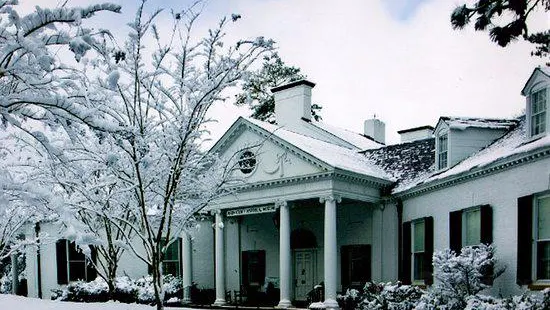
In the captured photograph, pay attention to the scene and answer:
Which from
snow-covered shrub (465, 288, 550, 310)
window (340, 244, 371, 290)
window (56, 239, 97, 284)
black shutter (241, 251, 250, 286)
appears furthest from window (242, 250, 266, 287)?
snow-covered shrub (465, 288, 550, 310)

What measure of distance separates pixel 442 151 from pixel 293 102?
1201 cm

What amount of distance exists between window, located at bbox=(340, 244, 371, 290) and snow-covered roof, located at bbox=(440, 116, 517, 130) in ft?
18.1

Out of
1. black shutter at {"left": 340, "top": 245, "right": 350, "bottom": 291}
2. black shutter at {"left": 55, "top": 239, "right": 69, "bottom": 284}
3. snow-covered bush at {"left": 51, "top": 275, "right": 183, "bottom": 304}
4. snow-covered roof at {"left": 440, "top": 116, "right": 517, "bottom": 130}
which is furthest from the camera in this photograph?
black shutter at {"left": 55, "top": 239, "right": 69, "bottom": 284}

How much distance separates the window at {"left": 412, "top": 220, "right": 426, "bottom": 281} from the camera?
1723cm

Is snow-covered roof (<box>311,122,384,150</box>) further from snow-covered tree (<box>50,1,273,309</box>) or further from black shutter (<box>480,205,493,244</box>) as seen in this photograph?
snow-covered tree (<box>50,1,273,309</box>)

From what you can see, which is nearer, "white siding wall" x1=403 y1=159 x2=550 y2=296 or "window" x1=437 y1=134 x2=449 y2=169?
"white siding wall" x1=403 y1=159 x2=550 y2=296

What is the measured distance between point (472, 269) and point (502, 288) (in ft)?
3.45

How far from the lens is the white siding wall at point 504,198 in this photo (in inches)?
488

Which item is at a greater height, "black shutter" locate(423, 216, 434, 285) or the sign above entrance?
the sign above entrance

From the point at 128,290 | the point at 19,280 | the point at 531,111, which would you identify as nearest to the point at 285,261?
the point at 128,290

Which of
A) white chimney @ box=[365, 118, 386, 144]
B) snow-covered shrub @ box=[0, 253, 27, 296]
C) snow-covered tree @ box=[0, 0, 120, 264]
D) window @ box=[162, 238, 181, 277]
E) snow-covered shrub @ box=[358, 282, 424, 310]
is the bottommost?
snow-covered shrub @ box=[0, 253, 27, 296]

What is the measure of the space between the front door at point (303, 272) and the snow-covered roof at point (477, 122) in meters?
7.79

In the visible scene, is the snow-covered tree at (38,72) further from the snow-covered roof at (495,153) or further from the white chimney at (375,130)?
the white chimney at (375,130)

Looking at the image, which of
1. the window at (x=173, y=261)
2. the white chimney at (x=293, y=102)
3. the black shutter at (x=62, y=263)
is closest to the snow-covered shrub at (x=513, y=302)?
the window at (x=173, y=261)
